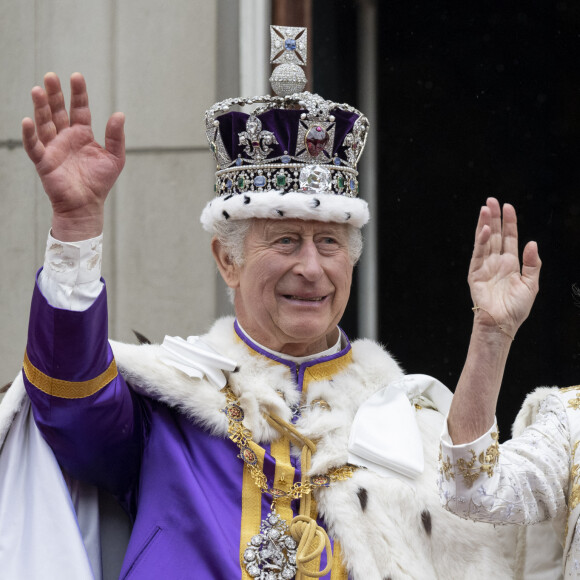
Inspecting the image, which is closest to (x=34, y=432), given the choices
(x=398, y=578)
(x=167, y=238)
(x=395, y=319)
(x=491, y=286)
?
(x=398, y=578)

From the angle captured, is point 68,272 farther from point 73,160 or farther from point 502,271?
point 502,271

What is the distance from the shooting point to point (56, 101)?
104 inches

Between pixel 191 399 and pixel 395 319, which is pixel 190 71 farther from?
pixel 191 399

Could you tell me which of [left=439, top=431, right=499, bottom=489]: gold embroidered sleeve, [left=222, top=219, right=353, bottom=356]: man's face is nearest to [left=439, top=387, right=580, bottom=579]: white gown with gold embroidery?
[left=439, top=431, right=499, bottom=489]: gold embroidered sleeve

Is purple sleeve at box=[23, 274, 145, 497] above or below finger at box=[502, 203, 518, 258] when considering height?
below

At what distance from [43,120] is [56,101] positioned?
5 cm

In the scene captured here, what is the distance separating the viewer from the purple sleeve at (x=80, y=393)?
8.85 feet

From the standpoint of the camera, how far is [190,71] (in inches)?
180

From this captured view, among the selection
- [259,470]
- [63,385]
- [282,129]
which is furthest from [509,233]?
[63,385]

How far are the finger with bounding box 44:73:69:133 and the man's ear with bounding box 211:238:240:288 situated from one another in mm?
725

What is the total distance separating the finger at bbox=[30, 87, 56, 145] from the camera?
2602 mm

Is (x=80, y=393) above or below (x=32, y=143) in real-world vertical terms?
below

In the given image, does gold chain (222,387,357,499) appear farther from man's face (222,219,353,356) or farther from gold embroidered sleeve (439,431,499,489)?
gold embroidered sleeve (439,431,499,489)

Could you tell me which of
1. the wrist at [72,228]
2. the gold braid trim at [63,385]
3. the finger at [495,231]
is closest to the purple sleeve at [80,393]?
the gold braid trim at [63,385]
